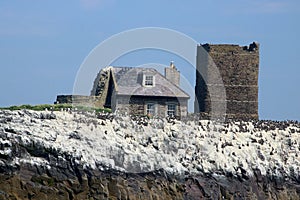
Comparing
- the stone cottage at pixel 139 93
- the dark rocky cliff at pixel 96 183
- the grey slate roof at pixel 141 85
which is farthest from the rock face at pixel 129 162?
the grey slate roof at pixel 141 85

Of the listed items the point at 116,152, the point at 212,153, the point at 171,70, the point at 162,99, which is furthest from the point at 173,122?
the point at 171,70

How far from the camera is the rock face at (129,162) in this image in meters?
33.6

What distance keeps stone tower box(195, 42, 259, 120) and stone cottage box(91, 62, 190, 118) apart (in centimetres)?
157

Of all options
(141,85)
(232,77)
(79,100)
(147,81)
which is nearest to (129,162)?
(79,100)

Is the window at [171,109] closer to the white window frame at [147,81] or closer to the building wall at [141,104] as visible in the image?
the building wall at [141,104]

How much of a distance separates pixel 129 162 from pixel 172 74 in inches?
600

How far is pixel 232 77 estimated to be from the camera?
49594mm

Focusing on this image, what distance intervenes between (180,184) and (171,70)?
48.6 feet

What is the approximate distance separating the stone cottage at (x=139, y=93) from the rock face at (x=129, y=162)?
5.48 metres

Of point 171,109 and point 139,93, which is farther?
point 171,109

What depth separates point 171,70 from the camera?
50781 mm

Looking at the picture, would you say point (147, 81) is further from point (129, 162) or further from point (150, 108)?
point (129, 162)

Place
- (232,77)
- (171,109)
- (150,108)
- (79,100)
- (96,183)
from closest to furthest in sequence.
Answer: (96,183), (79,100), (150,108), (171,109), (232,77)

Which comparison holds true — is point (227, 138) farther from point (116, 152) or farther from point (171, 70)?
point (171, 70)
